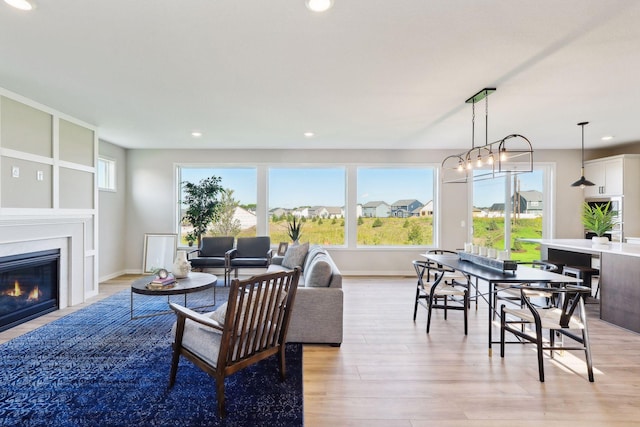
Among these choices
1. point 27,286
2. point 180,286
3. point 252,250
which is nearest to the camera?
point 180,286

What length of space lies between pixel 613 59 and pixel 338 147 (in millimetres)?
3976

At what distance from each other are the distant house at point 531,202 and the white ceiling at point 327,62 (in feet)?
6.39

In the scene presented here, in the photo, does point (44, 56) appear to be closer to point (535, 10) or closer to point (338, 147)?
point (535, 10)

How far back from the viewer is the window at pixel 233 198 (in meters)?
6.15

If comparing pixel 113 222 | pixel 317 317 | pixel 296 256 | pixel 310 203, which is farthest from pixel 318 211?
pixel 113 222

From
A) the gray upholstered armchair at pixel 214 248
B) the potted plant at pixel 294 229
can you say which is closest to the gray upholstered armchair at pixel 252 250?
the gray upholstered armchair at pixel 214 248

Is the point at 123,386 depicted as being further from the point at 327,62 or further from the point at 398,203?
the point at 398,203

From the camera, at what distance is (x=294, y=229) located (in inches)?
233

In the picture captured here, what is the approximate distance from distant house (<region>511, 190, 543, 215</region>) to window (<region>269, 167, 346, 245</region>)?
3.55 metres

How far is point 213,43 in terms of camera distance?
2.27 m

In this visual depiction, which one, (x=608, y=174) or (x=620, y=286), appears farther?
(x=608, y=174)

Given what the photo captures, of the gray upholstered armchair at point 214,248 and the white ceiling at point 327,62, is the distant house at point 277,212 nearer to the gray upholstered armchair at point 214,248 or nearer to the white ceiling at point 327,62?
the gray upholstered armchair at point 214,248

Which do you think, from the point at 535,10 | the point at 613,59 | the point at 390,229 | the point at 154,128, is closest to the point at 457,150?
the point at 390,229

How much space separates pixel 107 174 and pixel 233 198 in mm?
2245
